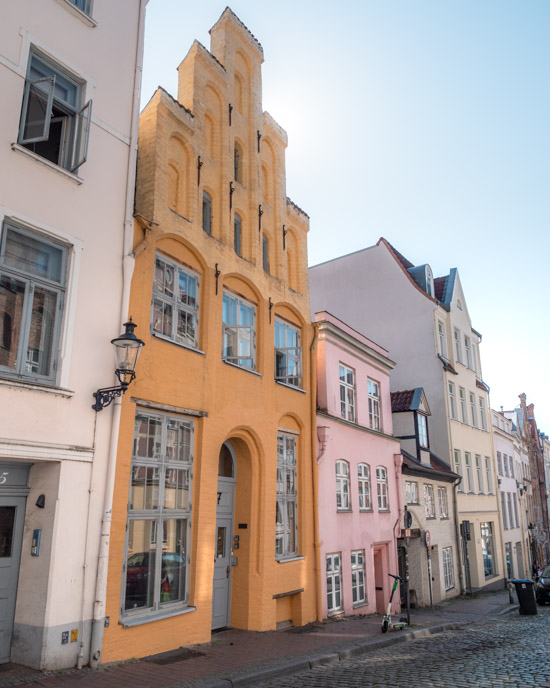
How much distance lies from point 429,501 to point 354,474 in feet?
25.4

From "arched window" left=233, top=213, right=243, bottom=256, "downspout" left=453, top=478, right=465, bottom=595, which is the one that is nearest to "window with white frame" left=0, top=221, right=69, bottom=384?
"arched window" left=233, top=213, right=243, bottom=256

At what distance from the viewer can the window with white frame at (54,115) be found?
881 centimetres

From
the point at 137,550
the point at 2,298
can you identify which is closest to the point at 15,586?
the point at 137,550

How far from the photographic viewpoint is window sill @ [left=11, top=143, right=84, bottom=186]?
8.35 metres

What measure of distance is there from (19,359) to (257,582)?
23.9 ft

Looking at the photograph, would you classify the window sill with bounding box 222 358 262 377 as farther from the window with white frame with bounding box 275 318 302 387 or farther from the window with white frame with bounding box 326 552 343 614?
the window with white frame with bounding box 326 552 343 614

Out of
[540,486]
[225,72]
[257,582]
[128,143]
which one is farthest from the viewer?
[540,486]

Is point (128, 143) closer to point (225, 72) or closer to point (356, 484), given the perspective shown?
point (225, 72)

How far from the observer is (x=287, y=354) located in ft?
49.3

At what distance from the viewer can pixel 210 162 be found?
42.7ft

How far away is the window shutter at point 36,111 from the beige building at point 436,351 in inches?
862

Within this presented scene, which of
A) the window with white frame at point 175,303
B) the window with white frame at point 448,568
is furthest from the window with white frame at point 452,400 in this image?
the window with white frame at point 175,303

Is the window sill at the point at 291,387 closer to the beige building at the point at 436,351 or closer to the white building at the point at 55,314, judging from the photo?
the white building at the point at 55,314

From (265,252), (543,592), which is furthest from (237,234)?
(543,592)
